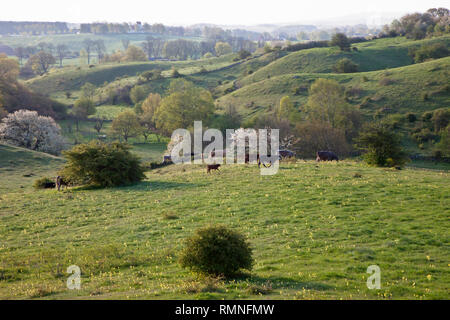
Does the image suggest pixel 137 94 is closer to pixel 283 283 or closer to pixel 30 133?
pixel 30 133

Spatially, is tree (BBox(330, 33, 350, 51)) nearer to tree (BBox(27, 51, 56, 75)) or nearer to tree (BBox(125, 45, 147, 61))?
tree (BBox(125, 45, 147, 61))

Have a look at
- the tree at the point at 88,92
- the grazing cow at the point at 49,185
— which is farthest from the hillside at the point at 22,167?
the tree at the point at 88,92

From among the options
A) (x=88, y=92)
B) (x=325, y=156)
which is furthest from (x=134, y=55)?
(x=325, y=156)

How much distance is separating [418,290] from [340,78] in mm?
82407

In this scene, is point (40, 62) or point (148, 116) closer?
point (148, 116)

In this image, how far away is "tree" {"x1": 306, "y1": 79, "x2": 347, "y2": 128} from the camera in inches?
2520

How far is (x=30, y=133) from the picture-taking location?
64.9 meters

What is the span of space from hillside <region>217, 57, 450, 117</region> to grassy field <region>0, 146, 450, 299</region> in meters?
46.8

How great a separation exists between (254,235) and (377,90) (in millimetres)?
67482

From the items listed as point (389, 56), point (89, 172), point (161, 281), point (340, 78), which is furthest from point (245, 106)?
point (161, 281)

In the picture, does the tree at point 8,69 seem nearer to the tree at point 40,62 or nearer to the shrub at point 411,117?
the tree at point 40,62

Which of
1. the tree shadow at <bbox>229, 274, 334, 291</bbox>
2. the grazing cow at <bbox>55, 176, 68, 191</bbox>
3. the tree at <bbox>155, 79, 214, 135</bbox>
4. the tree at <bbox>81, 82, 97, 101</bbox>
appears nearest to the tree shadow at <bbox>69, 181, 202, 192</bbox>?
the grazing cow at <bbox>55, 176, 68, 191</bbox>

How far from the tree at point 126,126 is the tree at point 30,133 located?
1418 centimetres
